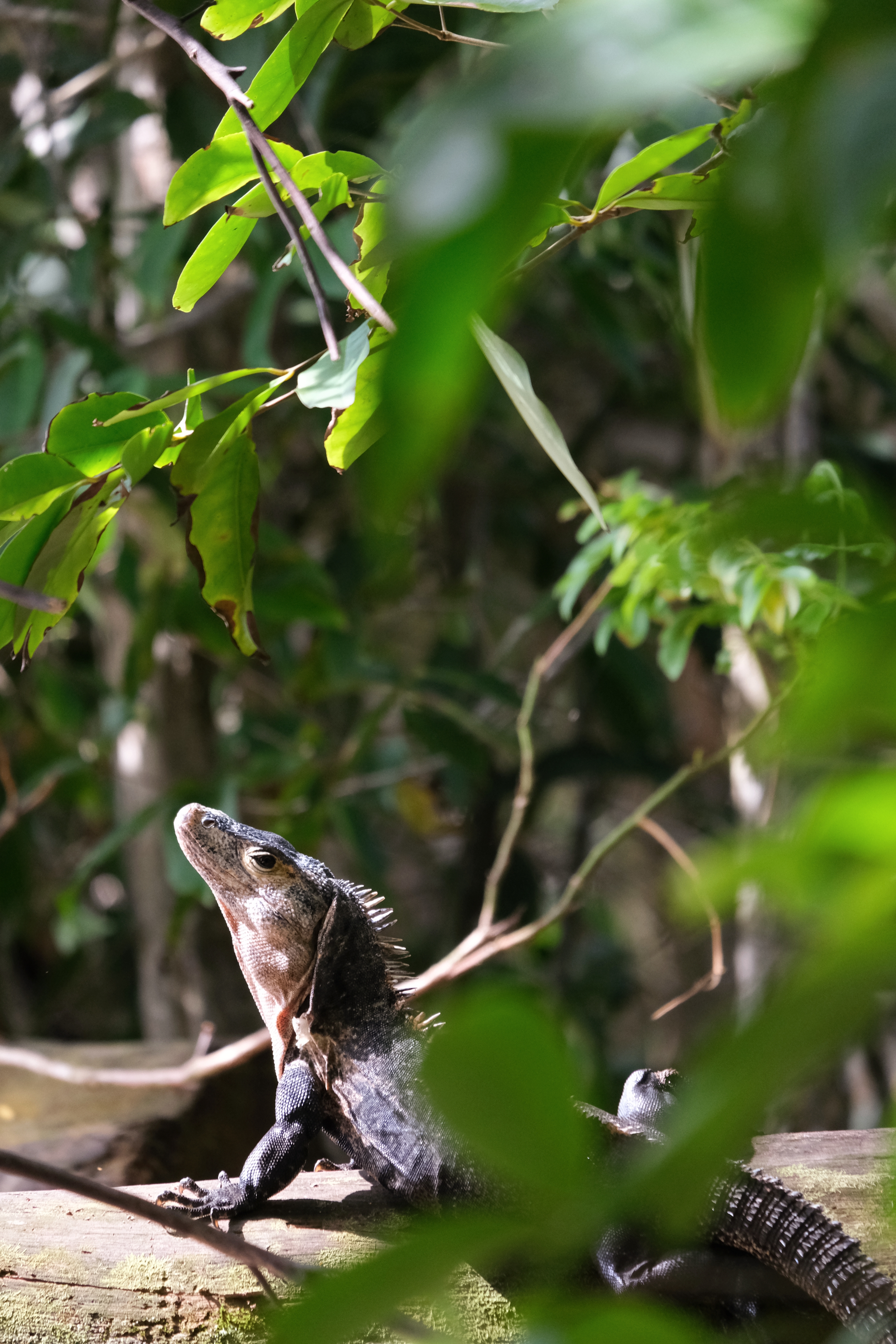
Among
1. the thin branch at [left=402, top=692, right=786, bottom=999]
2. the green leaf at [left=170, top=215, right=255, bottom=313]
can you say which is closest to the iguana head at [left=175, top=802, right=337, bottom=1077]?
the thin branch at [left=402, top=692, right=786, bottom=999]

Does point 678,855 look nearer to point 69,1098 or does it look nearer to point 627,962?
point 69,1098

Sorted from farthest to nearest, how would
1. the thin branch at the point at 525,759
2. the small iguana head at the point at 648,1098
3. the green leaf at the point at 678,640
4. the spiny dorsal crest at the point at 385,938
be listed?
the thin branch at the point at 525,759 → the green leaf at the point at 678,640 → the spiny dorsal crest at the point at 385,938 → the small iguana head at the point at 648,1098

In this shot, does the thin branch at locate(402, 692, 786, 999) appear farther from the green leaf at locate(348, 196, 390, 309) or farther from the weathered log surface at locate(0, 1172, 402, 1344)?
the green leaf at locate(348, 196, 390, 309)

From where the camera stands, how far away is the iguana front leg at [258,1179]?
3.91 feet

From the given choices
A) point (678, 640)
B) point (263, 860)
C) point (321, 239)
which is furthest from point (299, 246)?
point (678, 640)

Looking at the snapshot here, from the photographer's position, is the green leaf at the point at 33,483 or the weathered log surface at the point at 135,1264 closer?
the green leaf at the point at 33,483

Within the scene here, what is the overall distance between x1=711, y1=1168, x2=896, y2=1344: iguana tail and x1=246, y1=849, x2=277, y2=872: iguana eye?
63 cm

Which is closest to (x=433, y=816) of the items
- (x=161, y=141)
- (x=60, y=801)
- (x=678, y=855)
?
(x=60, y=801)

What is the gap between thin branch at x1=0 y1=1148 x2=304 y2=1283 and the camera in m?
0.55

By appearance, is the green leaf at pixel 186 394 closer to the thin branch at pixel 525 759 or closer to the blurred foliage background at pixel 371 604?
the blurred foliage background at pixel 371 604

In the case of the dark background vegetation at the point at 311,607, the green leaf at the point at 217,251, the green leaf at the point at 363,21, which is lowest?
the dark background vegetation at the point at 311,607

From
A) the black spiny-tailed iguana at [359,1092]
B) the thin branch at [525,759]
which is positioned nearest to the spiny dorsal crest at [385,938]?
the black spiny-tailed iguana at [359,1092]

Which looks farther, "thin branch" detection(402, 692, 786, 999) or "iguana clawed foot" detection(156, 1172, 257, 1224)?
"thin branch" detection(402, 692, 786, 999)

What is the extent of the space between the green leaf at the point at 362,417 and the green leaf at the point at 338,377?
4 centimetres
